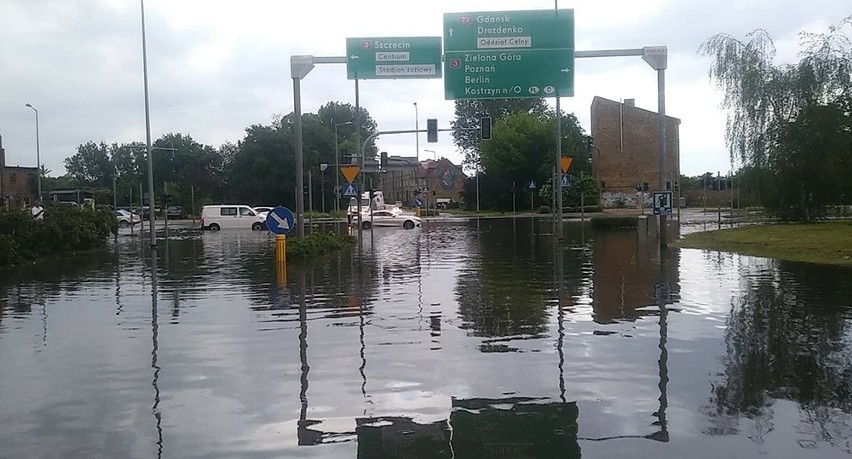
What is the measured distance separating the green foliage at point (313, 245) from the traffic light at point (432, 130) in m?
7.59

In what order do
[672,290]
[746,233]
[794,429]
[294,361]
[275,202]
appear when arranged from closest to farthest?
[794,429], [294,361], [672,290], [746,233], [275,202]

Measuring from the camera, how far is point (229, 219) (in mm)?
51938

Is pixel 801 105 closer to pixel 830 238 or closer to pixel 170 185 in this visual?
pixel 830 238

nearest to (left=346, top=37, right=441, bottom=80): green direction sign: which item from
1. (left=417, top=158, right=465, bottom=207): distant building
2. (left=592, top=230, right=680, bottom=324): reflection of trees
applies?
(left=592, top=230, right=680, bottom=324): reflection of trees

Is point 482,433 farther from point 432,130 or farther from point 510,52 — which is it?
point 432,130

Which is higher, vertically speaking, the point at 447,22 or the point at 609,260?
the point at 447,22

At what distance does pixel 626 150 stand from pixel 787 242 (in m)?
57.3

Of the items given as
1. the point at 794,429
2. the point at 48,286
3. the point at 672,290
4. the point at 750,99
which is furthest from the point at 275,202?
the point at 794,429

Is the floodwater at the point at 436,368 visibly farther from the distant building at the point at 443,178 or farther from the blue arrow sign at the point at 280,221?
the distant building at the point at 443,178

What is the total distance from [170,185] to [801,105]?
3030 inches

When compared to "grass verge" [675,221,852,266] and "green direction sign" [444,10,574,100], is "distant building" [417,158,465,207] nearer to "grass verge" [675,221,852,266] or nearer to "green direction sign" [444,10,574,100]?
"grass verge" [675,221,852,266]

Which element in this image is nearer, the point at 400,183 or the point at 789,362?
the point at 789,362

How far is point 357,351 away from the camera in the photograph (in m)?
9.34

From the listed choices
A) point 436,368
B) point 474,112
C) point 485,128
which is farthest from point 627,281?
point 474,112
